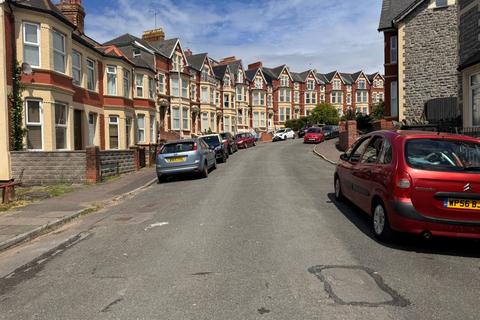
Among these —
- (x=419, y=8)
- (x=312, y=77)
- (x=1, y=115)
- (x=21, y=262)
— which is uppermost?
(x=312, y=77)

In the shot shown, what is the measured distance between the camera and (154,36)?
1759 inches

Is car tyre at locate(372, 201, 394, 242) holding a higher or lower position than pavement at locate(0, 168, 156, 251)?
higher

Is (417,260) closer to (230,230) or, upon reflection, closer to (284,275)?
(284,275)

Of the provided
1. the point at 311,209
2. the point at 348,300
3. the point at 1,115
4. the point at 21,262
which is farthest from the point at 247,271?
the point at 1,115

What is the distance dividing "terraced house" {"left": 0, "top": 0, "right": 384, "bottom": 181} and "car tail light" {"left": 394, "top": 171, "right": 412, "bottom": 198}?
12701 millimetres

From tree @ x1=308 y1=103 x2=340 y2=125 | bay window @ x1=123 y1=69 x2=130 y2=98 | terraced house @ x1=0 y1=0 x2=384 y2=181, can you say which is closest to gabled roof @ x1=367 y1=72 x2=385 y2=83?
tree @ x1=308 y1=103 x2=340 y2=125

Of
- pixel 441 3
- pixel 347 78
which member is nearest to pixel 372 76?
pixel 347 78

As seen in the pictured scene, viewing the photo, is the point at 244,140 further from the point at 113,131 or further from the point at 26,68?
the point at 26,68

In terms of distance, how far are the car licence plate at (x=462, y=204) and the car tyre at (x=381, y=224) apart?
2.75 ft

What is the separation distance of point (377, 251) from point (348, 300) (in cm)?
189

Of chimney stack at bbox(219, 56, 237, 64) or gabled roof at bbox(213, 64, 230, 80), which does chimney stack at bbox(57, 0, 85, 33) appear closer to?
gabled roof at bbox(213, 64, 230, 80)

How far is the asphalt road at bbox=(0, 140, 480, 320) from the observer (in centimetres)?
397

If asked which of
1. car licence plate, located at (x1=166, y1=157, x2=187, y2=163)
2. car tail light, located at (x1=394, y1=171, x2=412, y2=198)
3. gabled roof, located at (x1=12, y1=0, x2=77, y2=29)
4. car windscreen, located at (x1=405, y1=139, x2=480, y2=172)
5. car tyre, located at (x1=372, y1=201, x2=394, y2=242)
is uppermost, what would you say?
gabled roof, located at (x1=12, y1=0, x2=77, y2=29)

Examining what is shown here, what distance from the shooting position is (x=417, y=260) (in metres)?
5.39
